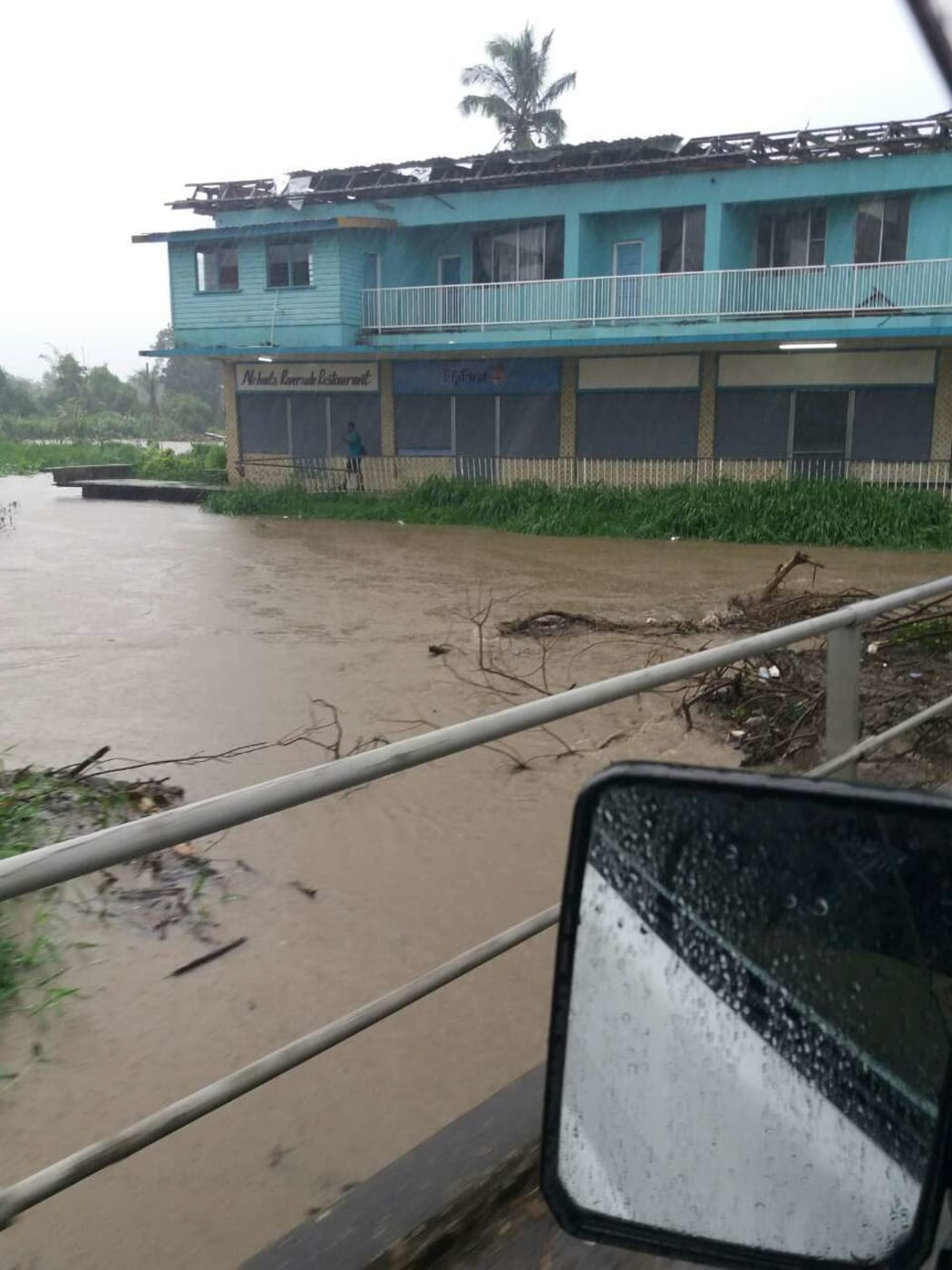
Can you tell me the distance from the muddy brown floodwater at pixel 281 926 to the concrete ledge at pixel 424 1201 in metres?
1.05

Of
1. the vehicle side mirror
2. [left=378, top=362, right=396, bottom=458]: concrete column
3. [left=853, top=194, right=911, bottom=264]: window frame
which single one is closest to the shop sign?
[left=378, top=362, right=396, bottom=458]: concrete column

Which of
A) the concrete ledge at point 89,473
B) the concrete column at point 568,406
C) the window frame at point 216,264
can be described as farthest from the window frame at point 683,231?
the concrete ledge at point 89,473

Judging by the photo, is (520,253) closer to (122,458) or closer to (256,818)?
(122,458)

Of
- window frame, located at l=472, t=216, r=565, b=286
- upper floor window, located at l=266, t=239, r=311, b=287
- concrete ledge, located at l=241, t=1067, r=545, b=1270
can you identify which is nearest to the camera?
concrete ledge, located at l=241, t=1067, r=545, b=1270

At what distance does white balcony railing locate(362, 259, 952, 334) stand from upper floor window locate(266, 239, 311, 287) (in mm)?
1489

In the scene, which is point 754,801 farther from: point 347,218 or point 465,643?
point 347,218

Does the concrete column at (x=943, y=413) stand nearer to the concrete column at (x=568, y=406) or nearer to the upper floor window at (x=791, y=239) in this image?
the upper floor window at (x=791, y=239)

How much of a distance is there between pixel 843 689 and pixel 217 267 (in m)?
25.9

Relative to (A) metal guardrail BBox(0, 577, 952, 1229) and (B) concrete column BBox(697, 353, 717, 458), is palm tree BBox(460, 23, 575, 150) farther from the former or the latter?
(A) metal guardrail BBox(0, 577, 952, 1229)

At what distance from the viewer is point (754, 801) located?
1195mm

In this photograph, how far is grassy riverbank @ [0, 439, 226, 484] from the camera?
106 feet

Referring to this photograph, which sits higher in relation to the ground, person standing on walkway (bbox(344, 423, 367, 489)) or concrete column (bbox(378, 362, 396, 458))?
concrete column (bbox(378, 362, 396, 458))

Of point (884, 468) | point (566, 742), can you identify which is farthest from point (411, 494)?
point (566, 742)

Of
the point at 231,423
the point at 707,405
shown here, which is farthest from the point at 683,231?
the point at 231,423
